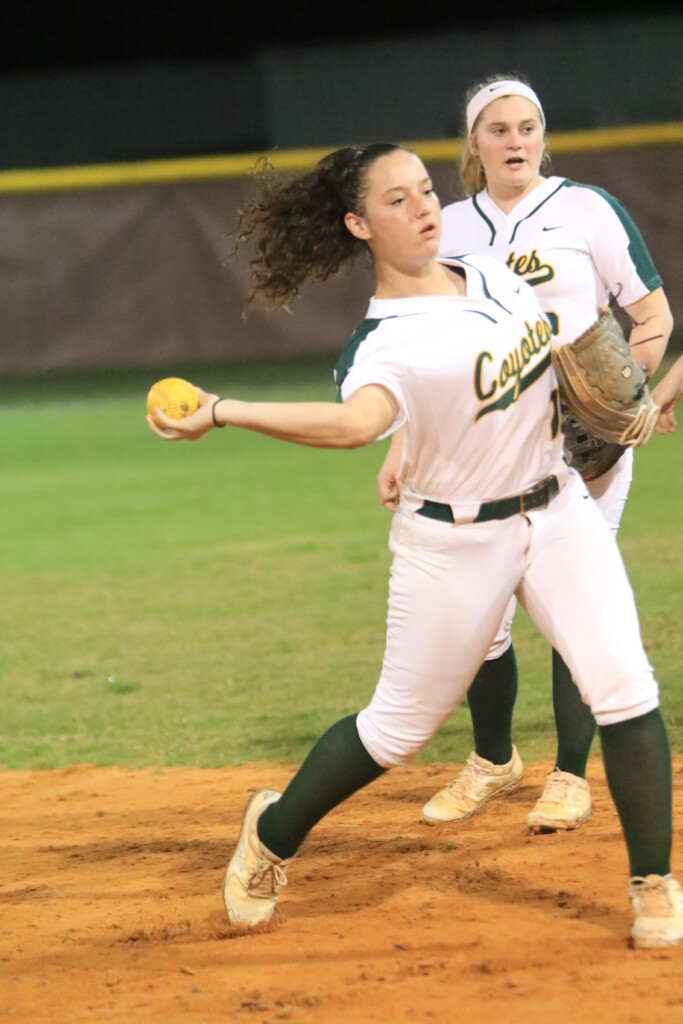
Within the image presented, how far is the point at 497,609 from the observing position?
3.14m

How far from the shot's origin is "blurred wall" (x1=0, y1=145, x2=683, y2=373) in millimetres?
17312

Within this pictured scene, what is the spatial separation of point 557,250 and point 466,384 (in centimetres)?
103

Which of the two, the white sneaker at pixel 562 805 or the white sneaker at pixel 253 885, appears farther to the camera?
the white sneaker at pixel 562 805

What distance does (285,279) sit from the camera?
3.31 m

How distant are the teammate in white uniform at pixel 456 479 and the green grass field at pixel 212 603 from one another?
1.71m

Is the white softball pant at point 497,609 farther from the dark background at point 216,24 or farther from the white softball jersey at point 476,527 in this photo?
the dark background at point 216,24

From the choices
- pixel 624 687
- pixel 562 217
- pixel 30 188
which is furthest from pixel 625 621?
pixel 30 188

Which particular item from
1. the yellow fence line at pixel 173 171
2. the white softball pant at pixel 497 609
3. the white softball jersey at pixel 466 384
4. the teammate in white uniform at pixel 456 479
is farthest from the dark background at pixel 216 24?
the white softball pant at pixel 497 609

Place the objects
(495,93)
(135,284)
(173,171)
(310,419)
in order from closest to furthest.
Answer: (310,419) → (495,93) → (173,171) → (135,284)

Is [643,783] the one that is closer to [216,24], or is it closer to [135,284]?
[135,284]

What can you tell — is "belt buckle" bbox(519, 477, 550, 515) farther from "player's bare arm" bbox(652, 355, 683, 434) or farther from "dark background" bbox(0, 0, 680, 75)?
"dark background" bbox(0, 0, 680, 75)

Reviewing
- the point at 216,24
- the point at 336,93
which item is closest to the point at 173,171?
the point at 336,93

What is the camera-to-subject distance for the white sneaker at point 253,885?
3389 mm

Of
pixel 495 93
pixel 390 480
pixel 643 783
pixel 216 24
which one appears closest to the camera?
pixel 643 783
